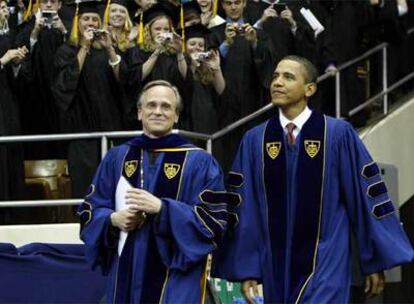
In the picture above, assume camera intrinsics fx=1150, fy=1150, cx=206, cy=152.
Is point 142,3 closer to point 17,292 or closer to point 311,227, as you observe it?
point 17,292

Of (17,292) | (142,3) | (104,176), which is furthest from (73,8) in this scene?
(104,176)

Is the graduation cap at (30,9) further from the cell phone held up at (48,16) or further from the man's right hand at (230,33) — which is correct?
the man's right hand at (230,33)

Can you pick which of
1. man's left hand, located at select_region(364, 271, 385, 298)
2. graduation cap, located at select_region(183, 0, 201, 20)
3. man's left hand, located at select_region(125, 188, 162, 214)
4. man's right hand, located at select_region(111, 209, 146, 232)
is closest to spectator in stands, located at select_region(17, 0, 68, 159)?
graduation cap, located at select_region(183, 0, 201, 20)

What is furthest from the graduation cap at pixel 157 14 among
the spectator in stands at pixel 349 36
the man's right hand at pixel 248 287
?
the man's right hand at pixel 248 287

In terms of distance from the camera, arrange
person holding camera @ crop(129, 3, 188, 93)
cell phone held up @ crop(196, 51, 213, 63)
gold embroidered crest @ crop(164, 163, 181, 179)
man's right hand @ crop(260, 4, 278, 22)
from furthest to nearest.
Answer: man's right hand @ crop(260, 4, 278, 22) < person holding camera @ crop(129, 3, 188, 93) < cell phone held up @ crop(196, 51, 213, 63) < gold embroidered crest @ crop(164, 163, 181, 179)

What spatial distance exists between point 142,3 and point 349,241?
5.23m

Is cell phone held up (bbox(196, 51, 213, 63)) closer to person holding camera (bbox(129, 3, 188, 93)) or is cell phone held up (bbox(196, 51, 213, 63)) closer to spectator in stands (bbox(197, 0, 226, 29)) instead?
person holding camera (bbox(129, 3, 188, 93))

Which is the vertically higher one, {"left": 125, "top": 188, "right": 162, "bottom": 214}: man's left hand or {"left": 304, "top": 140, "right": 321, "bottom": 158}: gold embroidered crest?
{"left": 304, "top": 140, "right": 321, "bottom": 158}: gold embroidered crest

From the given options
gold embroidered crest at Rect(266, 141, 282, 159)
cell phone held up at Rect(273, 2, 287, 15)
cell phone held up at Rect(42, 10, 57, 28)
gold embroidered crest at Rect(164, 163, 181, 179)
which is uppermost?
cell phone held up at Rect(273, 2, 287, 15)

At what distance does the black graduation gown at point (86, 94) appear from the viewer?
10.6m

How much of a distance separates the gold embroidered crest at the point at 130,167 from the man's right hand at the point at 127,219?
0.92 ft

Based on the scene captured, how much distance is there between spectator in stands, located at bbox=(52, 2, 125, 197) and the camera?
34.2 ft

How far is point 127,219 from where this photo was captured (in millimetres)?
6480

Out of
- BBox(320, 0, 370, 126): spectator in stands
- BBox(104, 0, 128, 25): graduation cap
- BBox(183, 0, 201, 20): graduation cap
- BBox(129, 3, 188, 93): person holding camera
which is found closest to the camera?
BBox(129, 3, 188, 93): person holding camera
